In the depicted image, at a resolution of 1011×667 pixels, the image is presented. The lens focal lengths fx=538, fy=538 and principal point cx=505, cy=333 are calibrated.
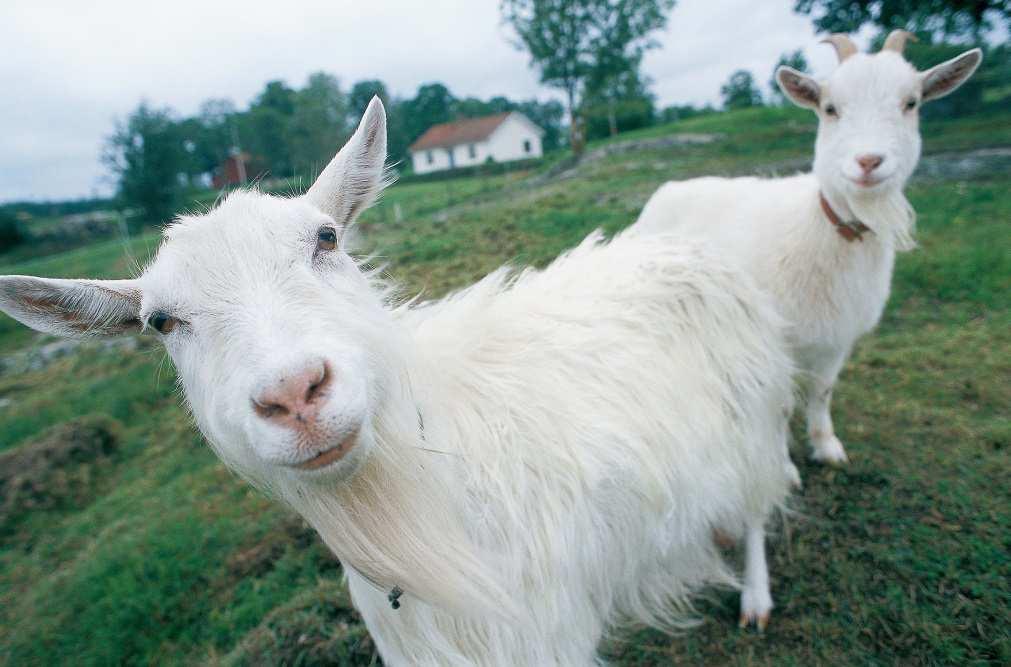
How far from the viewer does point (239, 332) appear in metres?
1.31

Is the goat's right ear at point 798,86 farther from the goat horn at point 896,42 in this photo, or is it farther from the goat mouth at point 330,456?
the goat mouth at point 330,456

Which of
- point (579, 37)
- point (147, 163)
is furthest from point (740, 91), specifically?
point (147, 163)

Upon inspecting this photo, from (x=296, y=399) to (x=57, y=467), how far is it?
20.6 ft

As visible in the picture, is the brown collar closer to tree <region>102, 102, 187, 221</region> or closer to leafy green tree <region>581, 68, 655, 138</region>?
tree <region>102, 102, 187, 221</region>

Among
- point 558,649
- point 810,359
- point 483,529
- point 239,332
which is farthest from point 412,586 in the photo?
point 810,359

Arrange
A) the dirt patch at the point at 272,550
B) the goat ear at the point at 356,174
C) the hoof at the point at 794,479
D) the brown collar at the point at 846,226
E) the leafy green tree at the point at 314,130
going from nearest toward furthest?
the goat ear at the point at 356,174 → the brown collar at the point at 846,226 → the hoof at the point at 794,479 → the dirt patch at the point at 272,550 → the leafy green tree at the point at 314,130

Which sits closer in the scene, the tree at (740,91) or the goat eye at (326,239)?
the goat eye at (326,239)

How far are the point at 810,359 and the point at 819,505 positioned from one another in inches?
34.0

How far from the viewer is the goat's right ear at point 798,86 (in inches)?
124

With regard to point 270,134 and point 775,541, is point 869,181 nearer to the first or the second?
point 775,541

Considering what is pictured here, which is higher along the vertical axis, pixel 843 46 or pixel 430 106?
pixel 430 106

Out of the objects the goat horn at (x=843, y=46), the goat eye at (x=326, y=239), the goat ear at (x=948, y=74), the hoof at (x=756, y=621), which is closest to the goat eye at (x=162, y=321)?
the goat eye at (x=326, y=239)

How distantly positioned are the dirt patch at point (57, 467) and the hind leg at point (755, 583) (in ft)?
19.6

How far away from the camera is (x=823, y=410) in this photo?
334 centimetres
